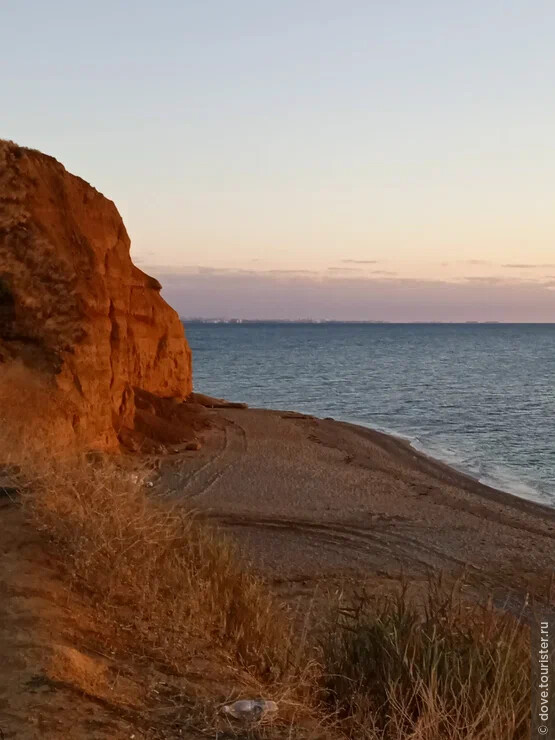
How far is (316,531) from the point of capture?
13.6 metres

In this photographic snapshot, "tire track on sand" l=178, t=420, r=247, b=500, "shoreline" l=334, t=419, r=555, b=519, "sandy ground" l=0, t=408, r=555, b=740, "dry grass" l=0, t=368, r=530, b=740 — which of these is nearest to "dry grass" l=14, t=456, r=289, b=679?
"dry grass" l=0, t=368, r=530, b=740

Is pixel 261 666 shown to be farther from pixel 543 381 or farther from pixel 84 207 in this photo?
pixel 543 381

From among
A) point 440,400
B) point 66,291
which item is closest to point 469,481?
point 66,291

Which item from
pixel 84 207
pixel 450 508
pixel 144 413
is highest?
pixel 84 207

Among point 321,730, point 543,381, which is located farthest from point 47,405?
point 543,381

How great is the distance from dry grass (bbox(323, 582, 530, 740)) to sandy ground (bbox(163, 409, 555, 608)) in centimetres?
235

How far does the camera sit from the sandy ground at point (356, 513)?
38.9ft

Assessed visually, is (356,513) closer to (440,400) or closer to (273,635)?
(273,635)

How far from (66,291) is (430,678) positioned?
43.9 ft

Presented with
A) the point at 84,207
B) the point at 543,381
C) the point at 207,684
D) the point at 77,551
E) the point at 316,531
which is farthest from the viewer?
the point at 543,381

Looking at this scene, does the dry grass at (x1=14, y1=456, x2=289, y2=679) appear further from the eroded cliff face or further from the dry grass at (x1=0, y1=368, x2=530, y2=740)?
the eroded cliff face

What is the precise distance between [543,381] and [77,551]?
54864 millimetres

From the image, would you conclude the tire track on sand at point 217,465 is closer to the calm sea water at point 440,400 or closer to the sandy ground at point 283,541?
the sandy ground at point 283,541

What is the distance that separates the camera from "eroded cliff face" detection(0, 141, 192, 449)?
50.7ft
